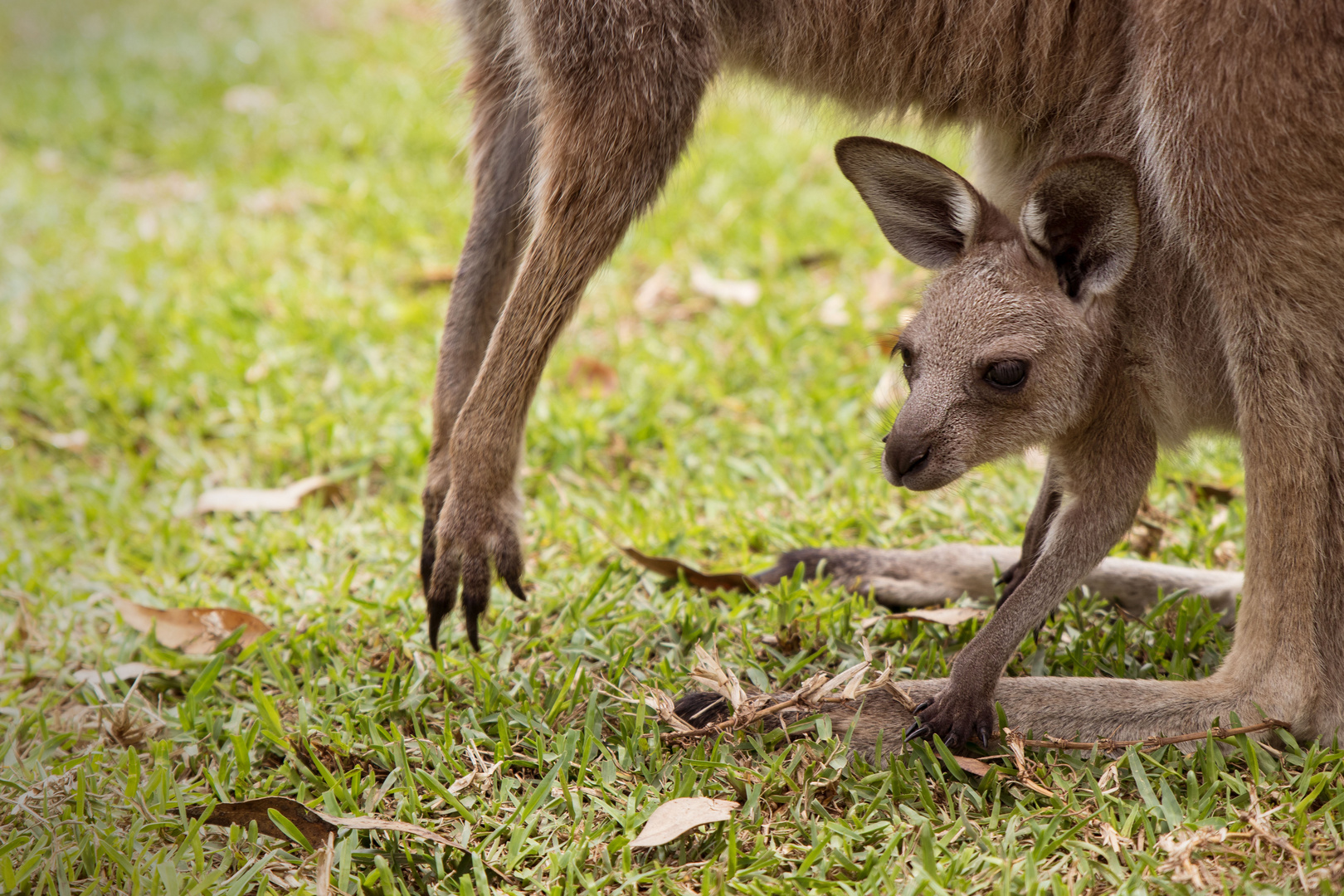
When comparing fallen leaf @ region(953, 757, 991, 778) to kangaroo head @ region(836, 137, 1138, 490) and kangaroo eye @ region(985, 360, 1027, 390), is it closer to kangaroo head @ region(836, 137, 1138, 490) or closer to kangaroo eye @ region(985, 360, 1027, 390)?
kangaroo head @ region(836, 137, 1138, 490)

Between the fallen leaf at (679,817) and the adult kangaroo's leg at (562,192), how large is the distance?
66cm

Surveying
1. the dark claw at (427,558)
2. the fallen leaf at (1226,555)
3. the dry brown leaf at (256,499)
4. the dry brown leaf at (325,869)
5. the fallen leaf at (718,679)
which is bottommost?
the dry brown leaf at (256,499)

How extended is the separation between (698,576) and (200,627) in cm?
114

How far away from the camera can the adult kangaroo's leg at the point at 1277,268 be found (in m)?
1.94

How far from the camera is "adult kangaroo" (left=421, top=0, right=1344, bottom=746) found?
1.97 metres

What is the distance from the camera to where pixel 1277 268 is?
6.53 ft

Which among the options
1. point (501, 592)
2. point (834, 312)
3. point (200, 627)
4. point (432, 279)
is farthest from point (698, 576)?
point (432, 279)

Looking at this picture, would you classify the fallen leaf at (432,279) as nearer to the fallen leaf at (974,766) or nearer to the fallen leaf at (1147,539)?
the fallen leaf at (1147,539)

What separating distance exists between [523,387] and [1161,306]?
4.11ft

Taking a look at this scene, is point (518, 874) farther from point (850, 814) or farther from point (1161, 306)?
point (1161, 306)

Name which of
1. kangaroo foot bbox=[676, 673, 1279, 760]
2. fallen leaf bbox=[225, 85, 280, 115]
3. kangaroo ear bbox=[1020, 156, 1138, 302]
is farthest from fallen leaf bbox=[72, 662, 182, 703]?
fallen leaf bbox=[225, 85, 280, 115]

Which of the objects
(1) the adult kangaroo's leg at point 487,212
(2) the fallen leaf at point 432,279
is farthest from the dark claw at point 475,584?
(2) the fallen leaf at point 432,279

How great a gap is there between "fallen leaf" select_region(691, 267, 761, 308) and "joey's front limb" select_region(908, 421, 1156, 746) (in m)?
2.07

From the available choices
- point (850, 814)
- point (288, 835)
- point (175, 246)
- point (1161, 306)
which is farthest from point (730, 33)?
point (175, 246)
